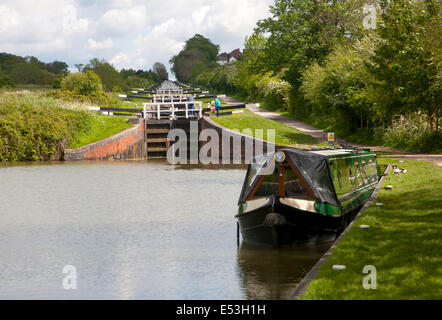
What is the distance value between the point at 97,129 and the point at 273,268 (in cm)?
2811

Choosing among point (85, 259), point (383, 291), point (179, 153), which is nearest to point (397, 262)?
point (383, 291)

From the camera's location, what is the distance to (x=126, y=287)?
9.84 m

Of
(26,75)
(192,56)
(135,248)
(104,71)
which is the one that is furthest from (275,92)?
(192,56)

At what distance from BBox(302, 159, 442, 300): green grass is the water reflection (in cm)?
90

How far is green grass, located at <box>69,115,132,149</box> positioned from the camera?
35531 mm

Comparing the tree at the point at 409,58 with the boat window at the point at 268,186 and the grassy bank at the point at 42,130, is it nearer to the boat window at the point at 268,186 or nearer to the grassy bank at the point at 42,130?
the boat window at the point at 268,186

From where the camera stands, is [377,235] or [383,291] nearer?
[383,291]

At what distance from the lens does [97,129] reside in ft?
123

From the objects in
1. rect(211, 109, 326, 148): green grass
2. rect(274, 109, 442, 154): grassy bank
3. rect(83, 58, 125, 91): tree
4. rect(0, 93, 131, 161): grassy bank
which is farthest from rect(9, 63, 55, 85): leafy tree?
rect(274, 109, 442, 154): grassy bank

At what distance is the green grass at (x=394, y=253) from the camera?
24.6ft

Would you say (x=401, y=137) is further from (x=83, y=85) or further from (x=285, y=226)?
(x=83, y=85)
